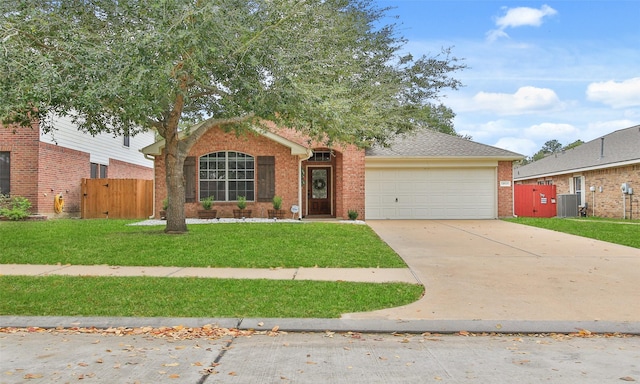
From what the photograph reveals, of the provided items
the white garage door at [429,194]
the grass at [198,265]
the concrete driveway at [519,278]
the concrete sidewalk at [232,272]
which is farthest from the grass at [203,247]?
the white garage door at [429,194]

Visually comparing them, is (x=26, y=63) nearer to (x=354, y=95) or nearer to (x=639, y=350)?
(x=354, y=95)

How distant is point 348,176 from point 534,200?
11.4 meters

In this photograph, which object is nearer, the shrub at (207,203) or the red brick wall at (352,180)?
the shrub at (207,203)

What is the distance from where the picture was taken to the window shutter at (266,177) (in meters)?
18.4

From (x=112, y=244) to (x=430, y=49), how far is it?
12813 mm

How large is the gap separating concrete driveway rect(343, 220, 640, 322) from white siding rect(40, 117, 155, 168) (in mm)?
12718

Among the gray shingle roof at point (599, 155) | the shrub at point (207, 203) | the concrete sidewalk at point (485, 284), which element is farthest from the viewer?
the gray shingle roof at point (599, 155)

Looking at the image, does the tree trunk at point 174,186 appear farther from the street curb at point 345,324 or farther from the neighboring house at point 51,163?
the street curb at point 345,324

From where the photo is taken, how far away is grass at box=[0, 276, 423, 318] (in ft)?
19.1

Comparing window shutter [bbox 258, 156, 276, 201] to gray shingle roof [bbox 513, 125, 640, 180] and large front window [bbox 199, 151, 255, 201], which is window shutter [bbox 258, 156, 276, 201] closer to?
large front window [bbox 199, 151, 255, 201]

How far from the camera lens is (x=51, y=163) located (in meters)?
18.2

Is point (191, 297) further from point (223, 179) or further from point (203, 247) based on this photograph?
point (223, 179)

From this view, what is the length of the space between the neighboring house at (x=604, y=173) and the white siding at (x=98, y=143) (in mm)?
21229

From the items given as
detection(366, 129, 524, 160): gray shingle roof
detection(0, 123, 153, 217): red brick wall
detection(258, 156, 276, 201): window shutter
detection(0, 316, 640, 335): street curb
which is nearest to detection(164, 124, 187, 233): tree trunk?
detection(258, 156, 276, 201): window shutter
